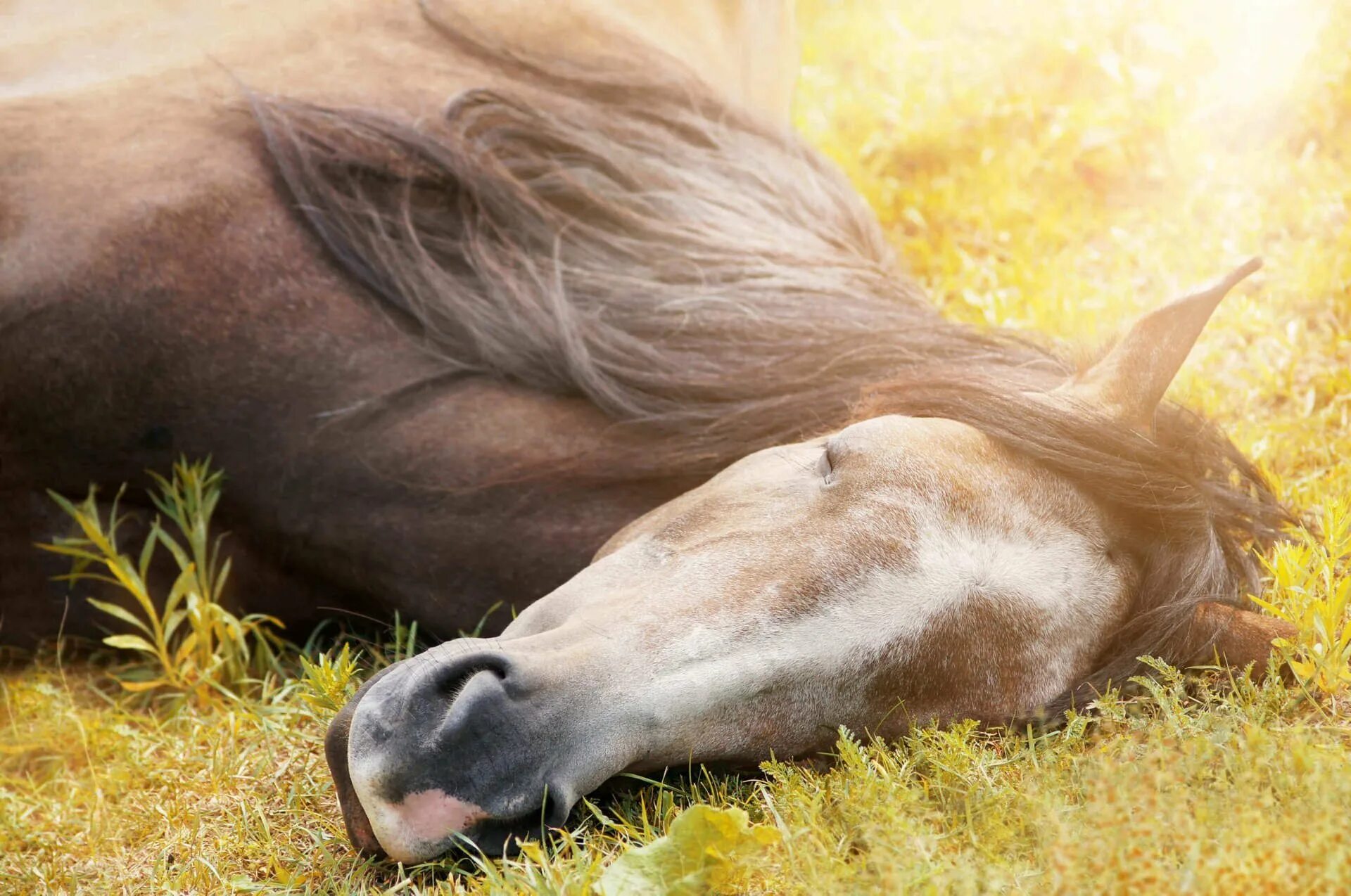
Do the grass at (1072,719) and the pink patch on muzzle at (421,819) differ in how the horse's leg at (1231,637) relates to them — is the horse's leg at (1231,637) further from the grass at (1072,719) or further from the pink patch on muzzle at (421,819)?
the pink patch on muzzle at (421,819)

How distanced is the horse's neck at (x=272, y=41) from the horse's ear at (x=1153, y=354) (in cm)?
158

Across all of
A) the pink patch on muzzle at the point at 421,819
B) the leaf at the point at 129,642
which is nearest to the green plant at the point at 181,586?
the leaf at the point at 129,642

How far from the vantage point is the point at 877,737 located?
1676mm

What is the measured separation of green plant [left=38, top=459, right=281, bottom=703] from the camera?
2.35 meters

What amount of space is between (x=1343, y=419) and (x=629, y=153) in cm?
168

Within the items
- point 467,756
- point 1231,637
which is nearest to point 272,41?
point 467,756

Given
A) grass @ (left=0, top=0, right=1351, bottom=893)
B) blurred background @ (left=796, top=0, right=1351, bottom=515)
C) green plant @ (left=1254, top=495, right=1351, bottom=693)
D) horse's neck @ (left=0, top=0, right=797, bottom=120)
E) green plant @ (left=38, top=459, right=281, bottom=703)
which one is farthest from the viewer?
blurred background @ (left=796, top=0, right=1351, bottom=515)

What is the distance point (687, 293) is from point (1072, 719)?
1.11m

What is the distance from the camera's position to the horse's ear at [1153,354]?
194 cm

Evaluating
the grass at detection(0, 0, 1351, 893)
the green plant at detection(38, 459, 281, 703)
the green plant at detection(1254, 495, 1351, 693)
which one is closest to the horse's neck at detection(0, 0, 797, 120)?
the green plant at detection(38, 459, 281, 703)

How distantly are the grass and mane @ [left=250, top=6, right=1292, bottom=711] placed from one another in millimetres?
228

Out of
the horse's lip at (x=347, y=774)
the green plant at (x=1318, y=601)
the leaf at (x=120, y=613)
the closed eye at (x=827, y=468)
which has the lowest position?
Result: the leaf at (x=120, y=613)

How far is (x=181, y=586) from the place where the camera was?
236 cm

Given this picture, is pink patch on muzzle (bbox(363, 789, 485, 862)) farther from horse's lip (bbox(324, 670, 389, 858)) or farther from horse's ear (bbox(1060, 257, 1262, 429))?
horse's ear (bbox(1060, 257, 1262, 429))
